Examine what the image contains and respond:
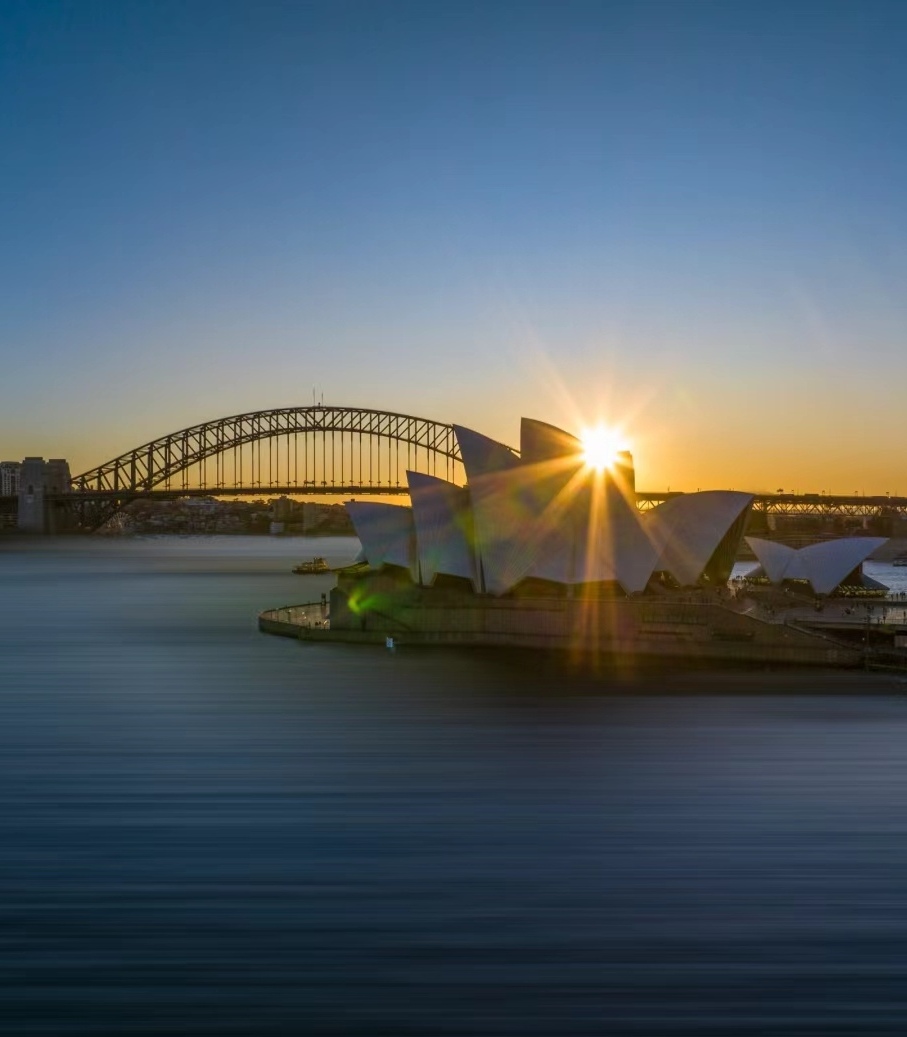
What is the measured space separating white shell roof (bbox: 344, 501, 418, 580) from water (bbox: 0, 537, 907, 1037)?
34.6 ft

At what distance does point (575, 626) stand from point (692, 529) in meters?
6.93

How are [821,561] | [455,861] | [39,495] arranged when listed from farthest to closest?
[39,495], [821,561], [455,861]

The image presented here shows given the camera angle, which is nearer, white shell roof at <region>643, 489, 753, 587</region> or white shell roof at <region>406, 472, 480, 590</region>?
white shell roof at <region>406, 472, 480, 590</region>

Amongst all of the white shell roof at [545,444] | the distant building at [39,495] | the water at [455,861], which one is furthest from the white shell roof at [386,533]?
the distant building at [39,495]

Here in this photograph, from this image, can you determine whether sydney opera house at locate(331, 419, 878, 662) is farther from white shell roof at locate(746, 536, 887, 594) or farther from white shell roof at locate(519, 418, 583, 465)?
white shell roof at locate(746, 536, 887, 594)

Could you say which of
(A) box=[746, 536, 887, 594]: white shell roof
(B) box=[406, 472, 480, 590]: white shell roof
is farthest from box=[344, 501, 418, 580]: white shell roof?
(A) box=[746, 536, 887, 594]: white shell roof

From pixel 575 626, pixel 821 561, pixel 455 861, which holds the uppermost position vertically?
pixel 821 561

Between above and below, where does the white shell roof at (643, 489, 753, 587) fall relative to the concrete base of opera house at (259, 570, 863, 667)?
above

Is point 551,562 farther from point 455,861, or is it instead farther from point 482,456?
point 455,861

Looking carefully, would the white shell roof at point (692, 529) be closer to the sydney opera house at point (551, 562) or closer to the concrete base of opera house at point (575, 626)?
the sydney opera house at point (551, 562)

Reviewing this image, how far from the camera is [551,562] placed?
→ 92.6 ft

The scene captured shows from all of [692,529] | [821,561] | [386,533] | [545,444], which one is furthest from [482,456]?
[821,561]

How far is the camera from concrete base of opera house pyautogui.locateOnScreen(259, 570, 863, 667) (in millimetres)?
23688

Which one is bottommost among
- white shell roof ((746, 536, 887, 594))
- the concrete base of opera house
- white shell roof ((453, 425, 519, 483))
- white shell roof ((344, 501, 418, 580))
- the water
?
the water
